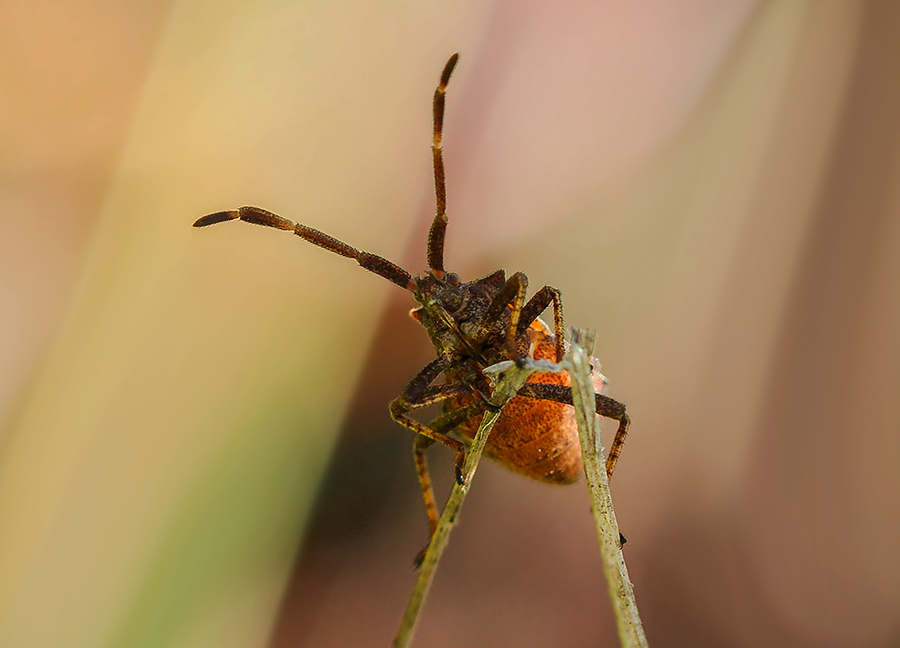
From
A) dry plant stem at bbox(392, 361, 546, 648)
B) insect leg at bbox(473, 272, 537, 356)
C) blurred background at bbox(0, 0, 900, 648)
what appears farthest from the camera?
blurred background at bbox(0, 0, 900, 648)

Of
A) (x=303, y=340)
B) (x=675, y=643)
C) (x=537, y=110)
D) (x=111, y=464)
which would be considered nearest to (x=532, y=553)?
(x=675, y=643)

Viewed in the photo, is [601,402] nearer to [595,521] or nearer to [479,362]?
[479,362]

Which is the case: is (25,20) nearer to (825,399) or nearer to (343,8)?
(343,8)

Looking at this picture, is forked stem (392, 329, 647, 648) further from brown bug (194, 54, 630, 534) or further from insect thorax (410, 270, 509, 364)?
insect thorax (410, 270, 509, 364)

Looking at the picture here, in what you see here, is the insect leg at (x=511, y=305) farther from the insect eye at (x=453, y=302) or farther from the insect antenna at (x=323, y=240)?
the insect antenna at (x=323, y=240)

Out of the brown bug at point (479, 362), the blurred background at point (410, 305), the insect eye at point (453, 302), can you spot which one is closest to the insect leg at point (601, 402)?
the brown bug at point (479, 362)

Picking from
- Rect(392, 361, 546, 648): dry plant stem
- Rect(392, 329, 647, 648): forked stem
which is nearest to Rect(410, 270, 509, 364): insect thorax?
Rect(392, 361, 546, 648): dry plant stem

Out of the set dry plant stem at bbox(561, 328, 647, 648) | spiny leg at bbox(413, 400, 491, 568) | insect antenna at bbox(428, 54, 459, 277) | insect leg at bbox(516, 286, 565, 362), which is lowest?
spiny leg at bbox(413, 400, 491, 568)
